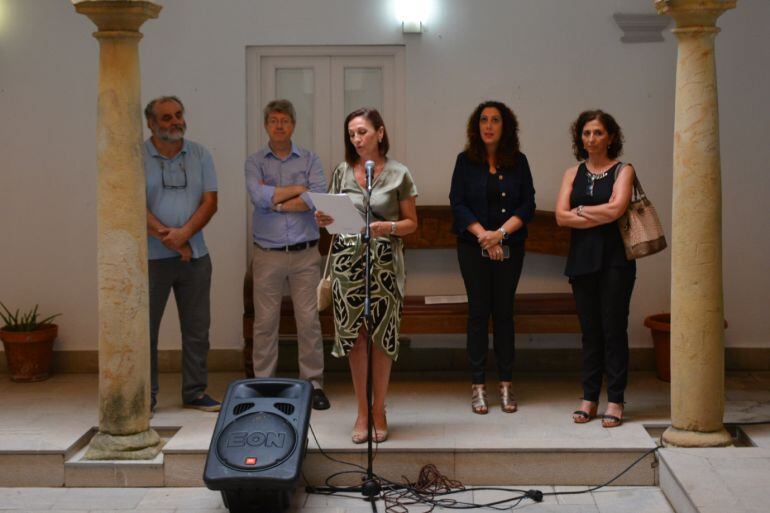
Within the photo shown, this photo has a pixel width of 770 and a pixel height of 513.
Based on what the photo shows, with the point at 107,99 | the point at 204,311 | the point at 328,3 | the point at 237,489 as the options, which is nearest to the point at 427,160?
the point at 328,3

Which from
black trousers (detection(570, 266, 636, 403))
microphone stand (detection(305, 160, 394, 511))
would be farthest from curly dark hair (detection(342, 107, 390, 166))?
black trousers (detection(570, 266, 636, 403))

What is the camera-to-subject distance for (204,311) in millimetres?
7133

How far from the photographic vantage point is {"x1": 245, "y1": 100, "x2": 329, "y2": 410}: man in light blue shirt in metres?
7.05

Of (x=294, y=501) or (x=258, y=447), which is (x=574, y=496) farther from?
(x=258, y=447)

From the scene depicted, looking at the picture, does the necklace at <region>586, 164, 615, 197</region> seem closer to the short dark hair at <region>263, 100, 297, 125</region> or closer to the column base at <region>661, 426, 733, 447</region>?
the column base at <region>661, 426, 733, 447</region>

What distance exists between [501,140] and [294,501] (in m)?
2.45

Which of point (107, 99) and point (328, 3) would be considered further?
point (328, 3)

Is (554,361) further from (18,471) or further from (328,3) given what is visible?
(18,471)

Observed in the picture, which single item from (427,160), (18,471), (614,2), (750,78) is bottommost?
(18,471)

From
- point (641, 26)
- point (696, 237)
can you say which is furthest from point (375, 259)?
point (641, 26)

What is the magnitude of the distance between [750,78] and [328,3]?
3034mm

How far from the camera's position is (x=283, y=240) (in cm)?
716

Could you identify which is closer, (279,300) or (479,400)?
(479,400)

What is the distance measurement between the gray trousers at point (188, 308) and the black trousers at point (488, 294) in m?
1.62
